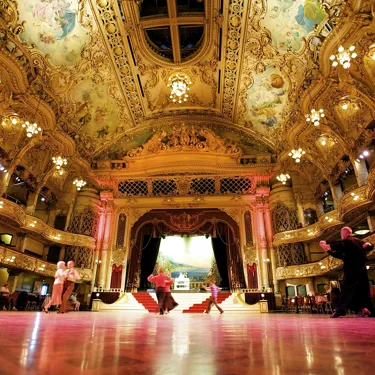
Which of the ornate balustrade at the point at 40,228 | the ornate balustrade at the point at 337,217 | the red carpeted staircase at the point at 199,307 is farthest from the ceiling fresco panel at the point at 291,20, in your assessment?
the ornate balustrade at the point at 40,228

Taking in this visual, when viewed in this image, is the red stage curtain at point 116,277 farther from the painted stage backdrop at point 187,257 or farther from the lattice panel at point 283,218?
the lattice panel at point 283,218

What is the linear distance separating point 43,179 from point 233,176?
10499mm

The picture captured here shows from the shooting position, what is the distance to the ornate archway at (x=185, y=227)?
15.9 meters

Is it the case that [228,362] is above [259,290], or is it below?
below

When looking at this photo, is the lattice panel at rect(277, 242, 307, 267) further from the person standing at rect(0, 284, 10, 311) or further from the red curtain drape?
the person standing at rect(0, 284, 10, 311)

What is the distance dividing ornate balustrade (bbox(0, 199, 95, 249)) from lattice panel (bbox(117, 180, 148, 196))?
3.37 m

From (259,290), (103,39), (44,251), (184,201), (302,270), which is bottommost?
(259,290)

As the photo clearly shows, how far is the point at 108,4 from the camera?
37.4ft

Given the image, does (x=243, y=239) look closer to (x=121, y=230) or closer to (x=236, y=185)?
(x=236, y=185)

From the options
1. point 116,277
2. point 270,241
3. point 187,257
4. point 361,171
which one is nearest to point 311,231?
point 270,241

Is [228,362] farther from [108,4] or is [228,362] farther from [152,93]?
[152,93]

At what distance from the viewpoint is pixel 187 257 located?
19.5m

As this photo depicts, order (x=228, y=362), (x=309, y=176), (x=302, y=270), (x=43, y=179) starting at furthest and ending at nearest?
1. (x=309, y=176)
2. (x=43, y=179)
3. (x=302, y=270)
4. (x=228, y=362)

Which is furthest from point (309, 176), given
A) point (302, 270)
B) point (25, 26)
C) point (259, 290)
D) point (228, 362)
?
point (228, 362)
